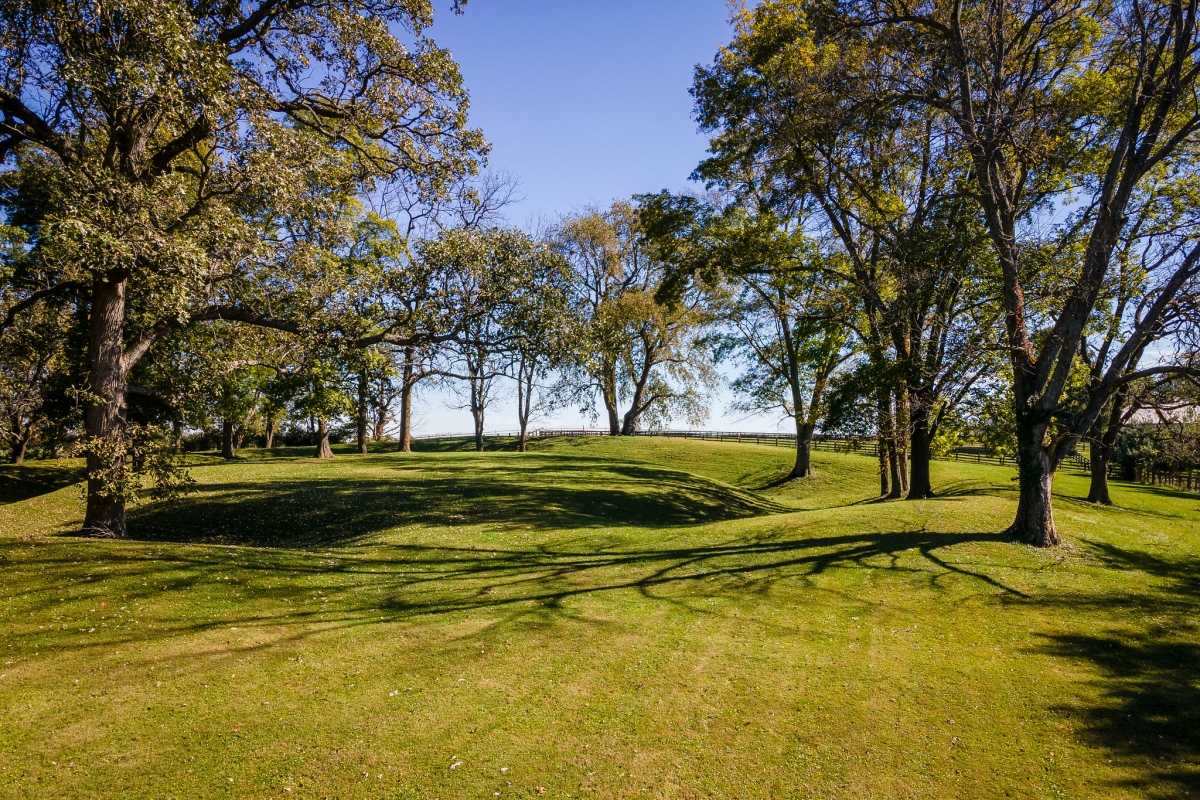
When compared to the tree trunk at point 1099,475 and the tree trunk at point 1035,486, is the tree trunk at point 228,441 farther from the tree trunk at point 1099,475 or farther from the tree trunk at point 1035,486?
the tree trunk at point 1099,475

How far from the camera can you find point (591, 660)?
985cm

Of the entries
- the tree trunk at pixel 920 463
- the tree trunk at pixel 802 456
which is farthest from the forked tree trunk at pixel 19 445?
the tree trunk at pixel 802 456

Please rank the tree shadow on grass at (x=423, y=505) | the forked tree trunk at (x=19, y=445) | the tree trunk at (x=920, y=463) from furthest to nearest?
the forked tree trunk at (x=19, y=445), the tree trunk at (x=920, y=463), the tree shadow on grass at (x=423, y=505)

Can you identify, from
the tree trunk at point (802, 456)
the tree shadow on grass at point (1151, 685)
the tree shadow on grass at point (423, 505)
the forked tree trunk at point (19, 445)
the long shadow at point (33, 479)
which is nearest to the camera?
the tree shadow on grass at point (1151, 685)

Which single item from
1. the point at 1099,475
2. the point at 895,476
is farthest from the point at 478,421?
the point at 1099,475

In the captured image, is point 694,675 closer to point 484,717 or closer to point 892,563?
point 484,717

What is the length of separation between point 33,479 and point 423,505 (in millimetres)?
20487

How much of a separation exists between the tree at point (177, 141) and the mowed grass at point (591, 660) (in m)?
5.86

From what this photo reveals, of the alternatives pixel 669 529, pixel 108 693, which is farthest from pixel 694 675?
pixel 669 529

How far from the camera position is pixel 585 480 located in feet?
95.9

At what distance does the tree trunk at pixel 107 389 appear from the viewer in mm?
14008

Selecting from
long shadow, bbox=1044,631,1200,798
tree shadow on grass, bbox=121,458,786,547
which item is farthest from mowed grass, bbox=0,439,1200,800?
tree shadow on grass, bbox=121,458,786,547

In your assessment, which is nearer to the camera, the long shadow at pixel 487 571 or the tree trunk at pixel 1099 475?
the long shadow at pixel 487 571

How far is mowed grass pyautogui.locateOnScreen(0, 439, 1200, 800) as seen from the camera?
6828mm
